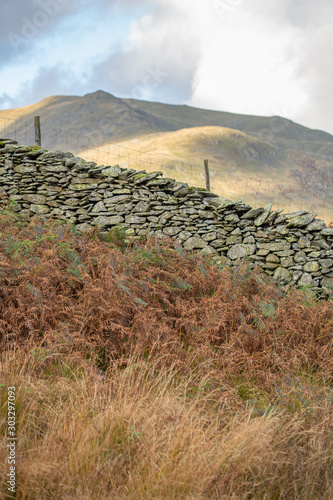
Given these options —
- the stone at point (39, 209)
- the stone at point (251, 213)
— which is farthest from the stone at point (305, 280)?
the stone at point (39, 209)

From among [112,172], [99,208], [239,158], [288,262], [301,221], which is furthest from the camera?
[239,158]

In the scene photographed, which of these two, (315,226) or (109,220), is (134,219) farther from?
(315,226)

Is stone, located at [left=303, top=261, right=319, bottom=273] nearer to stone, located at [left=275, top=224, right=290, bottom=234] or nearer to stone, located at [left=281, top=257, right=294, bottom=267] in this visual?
stone, located at [left=281, top=257, right=294, bottom=267]

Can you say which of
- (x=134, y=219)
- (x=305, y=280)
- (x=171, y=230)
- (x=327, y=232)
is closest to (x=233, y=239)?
(x=171, y=230)

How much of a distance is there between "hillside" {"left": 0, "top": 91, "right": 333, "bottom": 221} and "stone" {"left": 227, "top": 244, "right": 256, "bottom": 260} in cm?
4169

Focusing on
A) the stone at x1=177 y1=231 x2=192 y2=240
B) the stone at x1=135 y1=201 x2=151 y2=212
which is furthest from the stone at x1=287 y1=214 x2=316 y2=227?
the stone at x1=135 y1=201 x2=151 y2=212

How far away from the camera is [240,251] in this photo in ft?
26.9

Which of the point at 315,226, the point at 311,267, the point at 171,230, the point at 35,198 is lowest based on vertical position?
the point at 311,267

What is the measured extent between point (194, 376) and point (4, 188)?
6.88 m

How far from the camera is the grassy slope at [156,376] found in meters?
2.49

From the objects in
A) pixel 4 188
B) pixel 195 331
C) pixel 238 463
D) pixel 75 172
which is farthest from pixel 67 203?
pixel 238 463

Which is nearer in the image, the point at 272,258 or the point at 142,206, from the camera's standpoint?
the point at 272,258

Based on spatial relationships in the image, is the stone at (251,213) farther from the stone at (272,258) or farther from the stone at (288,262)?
the stone at (288,262)

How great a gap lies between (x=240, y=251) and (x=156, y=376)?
16.5 ft
